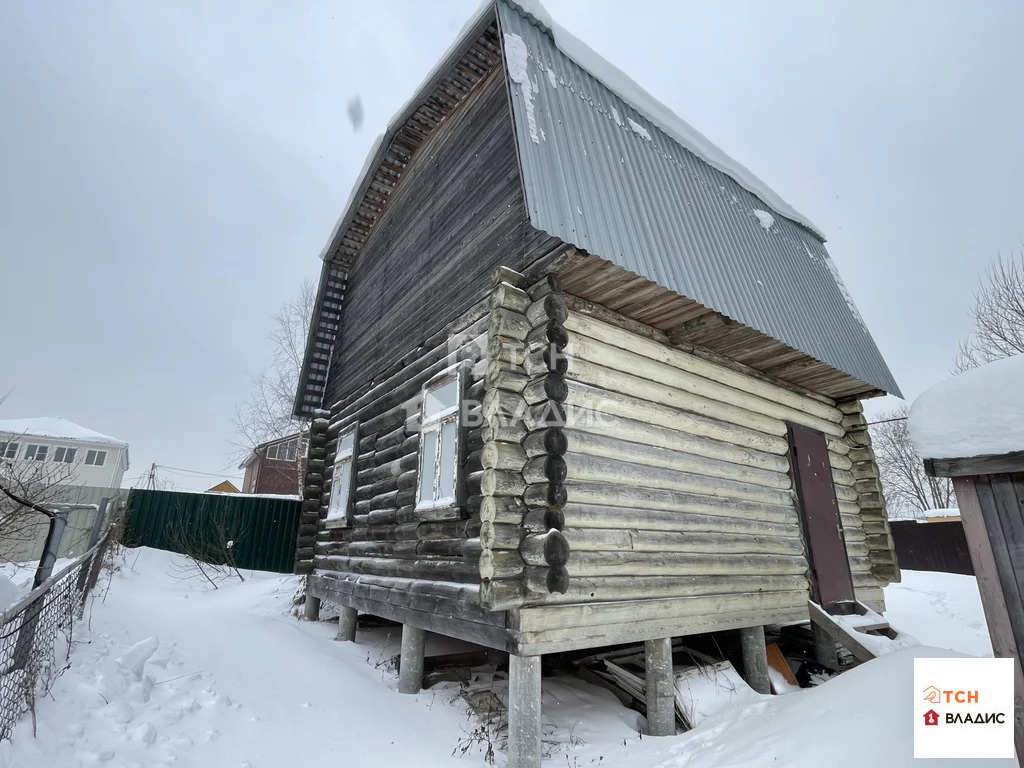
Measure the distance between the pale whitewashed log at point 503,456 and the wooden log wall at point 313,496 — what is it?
6.64 meters

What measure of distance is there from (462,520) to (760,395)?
4.90 metres

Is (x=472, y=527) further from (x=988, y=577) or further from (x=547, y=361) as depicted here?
(x=988, y=577)

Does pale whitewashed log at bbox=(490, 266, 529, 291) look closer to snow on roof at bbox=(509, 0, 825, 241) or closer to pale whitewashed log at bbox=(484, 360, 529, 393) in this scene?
pale whitewashed log at bbox=(484, 360, 529, 393)

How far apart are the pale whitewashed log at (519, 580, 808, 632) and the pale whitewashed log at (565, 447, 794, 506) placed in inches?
42.6

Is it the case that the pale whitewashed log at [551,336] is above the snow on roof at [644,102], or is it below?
below

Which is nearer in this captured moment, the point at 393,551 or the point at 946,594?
the point at 393,551

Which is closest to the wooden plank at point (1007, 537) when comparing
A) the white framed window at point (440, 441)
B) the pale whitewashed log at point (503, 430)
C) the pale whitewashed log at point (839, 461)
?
the pale whitewashed log at point (503, 430)

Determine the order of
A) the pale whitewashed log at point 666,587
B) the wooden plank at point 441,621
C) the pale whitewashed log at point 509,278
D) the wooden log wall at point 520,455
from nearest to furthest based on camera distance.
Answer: the wooden log wall at point 520,455 < the wooden plank at point 441,621 < the pale whitewashed log at point 666,587 < the pale whitewashed log at point 509,278

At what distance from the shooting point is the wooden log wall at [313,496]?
1062cm

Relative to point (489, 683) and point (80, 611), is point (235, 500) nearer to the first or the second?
point (80, 611)

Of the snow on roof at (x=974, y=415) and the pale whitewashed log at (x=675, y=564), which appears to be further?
the pale whitewashed log at (x=675, y=564)

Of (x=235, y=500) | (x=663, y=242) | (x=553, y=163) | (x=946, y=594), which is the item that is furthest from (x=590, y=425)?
(x=946, y=594)

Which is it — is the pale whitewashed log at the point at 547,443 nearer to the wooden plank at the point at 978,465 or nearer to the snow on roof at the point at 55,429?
the wooden plank at the point at 978,465

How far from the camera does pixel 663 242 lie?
5867 mm
